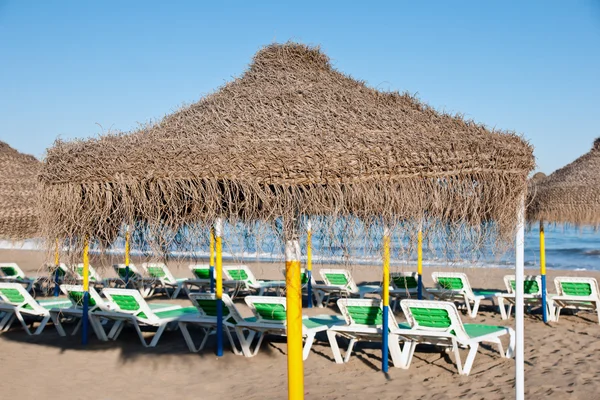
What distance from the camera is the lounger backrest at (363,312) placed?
6.14m

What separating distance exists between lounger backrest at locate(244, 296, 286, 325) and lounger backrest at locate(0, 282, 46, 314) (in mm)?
2957

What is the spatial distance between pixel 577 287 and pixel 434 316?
3.55m

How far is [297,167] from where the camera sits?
120 inches

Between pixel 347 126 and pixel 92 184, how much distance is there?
4.37 feet

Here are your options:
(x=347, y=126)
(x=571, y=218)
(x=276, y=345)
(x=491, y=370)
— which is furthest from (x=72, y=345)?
(x=571, y=218)

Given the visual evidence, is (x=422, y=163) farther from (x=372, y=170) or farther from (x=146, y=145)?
(x=146, y=145)

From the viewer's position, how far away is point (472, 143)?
3045mm

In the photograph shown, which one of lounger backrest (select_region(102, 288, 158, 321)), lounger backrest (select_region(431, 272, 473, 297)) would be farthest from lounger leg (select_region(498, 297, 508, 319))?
lounger backrest (select_region(102, 288, 158, 321))

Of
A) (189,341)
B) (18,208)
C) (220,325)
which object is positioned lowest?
(189,341)

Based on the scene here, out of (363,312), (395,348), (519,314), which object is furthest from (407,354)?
(519,314)

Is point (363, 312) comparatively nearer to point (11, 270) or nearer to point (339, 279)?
point (339, 279)

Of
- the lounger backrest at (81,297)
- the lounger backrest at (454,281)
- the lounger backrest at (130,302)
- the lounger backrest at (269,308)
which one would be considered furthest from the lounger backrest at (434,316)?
the lounger backrest at (81,297)

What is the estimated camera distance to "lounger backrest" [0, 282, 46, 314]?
7.75m

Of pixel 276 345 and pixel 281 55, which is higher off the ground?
pixel 281 55
